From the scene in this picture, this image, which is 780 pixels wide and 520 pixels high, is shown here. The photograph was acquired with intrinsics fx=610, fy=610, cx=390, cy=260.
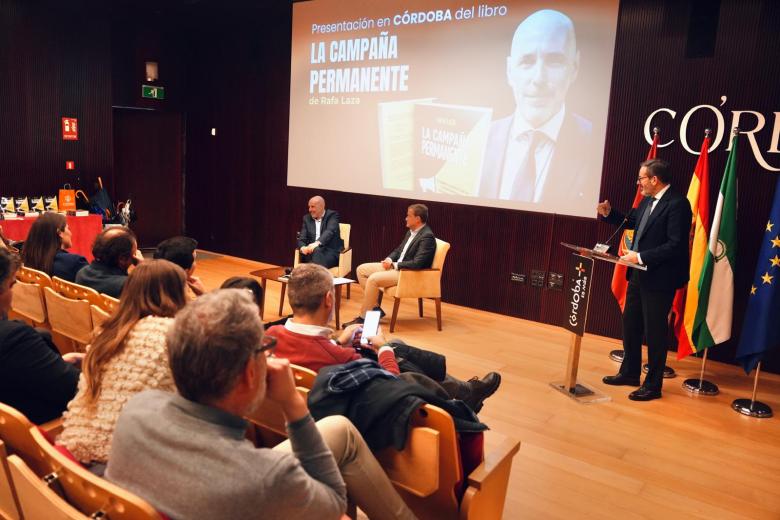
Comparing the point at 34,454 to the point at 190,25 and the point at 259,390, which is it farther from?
the point at 190,25

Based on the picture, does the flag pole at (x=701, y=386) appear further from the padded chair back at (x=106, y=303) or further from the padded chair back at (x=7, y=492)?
the padded chair back at (x=7, y=492)

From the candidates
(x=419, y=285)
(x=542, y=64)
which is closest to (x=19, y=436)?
(x=419, y=285)

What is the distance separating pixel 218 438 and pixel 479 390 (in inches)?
90.0

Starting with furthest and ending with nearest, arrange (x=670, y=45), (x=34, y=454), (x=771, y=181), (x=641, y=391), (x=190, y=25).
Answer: (x=190, y=25) → (x=670, y=45) → (x=771, y=181) → (x=641, y=391) → (x=34, y=454)

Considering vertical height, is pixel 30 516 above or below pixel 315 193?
below

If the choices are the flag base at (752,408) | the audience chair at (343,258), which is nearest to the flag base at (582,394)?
the flag base at (752,408)

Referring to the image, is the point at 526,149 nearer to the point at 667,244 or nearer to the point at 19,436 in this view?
the point at 667,244

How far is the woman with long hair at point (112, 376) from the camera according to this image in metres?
1.78

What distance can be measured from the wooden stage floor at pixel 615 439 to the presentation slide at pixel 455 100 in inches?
71.1

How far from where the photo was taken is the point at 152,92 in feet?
29.7

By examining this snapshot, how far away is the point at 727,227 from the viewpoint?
15.5 feet

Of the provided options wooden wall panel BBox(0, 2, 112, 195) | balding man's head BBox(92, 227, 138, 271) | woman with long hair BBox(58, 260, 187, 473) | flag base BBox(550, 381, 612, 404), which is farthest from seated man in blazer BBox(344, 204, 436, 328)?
wooden wall panel BBox(0, 2, 112, 195)

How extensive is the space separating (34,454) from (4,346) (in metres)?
0.44

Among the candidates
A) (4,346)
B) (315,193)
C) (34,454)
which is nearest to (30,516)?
(34,454)
